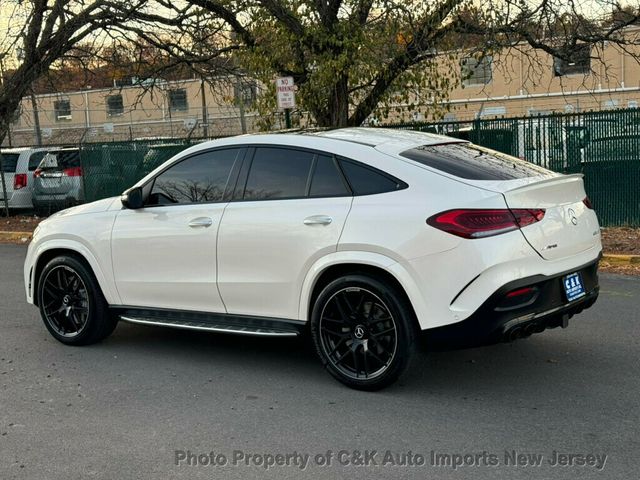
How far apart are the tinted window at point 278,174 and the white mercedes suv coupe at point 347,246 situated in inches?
0.4

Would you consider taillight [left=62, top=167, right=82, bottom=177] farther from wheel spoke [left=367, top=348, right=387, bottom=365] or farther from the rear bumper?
the rear bumper

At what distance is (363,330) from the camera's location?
4902mm

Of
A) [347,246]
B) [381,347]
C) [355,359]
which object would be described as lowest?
[355,359]

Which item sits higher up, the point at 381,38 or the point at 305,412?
the point at 381,38

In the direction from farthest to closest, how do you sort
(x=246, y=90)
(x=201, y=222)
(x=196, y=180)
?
(x=246, y=90)
(x=196, y=180)
(x=201, y=222)

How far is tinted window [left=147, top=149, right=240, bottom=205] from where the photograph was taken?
18.5 feet

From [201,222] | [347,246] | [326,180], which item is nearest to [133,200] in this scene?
[201,222]

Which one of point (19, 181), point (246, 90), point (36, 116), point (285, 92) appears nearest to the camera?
point (285, 92)

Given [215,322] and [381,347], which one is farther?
[215,322]

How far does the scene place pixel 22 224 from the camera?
637 inches

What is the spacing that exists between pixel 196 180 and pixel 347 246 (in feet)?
5.07

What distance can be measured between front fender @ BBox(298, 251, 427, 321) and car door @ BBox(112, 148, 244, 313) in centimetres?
76

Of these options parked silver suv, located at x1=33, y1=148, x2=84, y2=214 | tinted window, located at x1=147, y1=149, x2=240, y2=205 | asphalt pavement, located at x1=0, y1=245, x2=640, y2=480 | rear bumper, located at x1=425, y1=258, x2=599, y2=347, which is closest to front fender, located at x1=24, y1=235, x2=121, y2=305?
asphalt pavement, located at x1=0, y1=245, x2=640, y2=480

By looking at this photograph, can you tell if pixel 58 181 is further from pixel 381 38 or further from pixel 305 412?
pixel 305 412
